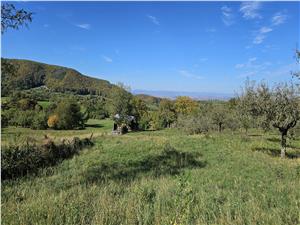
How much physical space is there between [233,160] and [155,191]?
9.55 meters

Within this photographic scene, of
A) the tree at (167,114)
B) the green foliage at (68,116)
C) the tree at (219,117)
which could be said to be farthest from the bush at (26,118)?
the tree at (219,117)

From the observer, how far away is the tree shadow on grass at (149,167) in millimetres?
10859

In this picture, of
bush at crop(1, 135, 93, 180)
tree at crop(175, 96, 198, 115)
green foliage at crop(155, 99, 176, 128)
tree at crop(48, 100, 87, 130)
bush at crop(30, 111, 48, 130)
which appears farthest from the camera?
tree at crop(175, 96, 198, 115)

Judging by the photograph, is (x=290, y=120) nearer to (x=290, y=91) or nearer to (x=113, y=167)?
(x=290, y=91)

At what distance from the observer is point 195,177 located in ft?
34.0

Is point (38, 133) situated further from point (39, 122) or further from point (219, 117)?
point (219, 117)

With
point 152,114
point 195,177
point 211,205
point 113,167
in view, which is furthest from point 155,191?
point 152,114

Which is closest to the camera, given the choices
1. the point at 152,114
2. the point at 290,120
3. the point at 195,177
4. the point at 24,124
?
the point at 195,177

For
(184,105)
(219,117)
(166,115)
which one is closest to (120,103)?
(219,117)

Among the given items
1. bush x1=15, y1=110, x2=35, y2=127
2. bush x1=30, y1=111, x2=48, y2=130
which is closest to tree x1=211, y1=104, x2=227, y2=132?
bush x1=30, y1=111, x2=48, y2=130

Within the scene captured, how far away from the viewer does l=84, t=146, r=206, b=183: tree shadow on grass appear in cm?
1086

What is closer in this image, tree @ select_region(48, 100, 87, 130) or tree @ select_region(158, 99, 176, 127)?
tree @ select_region(48, 100, 87, 130)

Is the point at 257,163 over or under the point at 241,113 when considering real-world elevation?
under

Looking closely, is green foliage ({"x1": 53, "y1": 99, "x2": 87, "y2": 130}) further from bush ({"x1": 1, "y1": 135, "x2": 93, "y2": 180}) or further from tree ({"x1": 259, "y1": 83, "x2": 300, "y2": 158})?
tree ({"x1": 259, "y1": 83, "x2": 300, "y2": 158})
